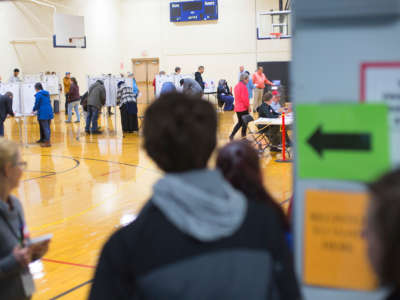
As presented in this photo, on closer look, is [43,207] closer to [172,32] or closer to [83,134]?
[83,134]

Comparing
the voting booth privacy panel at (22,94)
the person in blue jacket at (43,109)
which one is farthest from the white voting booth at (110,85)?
the person in blue jacket at (43,109)

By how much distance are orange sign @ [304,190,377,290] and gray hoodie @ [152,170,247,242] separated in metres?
0.20

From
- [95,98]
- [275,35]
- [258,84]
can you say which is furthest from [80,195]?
[275,35]

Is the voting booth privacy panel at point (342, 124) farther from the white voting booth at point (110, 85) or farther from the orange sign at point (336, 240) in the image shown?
the white voting booth at point (110, 85)

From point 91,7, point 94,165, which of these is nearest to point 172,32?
point 91,7

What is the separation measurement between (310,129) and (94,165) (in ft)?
27.7

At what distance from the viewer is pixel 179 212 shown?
3.81ft

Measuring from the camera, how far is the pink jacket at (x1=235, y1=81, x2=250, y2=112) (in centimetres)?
1112

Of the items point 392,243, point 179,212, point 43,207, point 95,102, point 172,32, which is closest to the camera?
point 392,243

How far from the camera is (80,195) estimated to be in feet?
23.5

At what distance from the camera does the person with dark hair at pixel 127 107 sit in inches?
537

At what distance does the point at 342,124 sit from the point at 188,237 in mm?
446

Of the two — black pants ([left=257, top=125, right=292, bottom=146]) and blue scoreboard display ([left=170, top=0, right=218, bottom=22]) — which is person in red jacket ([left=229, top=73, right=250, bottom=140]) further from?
blue scoreboard display ([left=170, top=0, right=218, bottom=22])

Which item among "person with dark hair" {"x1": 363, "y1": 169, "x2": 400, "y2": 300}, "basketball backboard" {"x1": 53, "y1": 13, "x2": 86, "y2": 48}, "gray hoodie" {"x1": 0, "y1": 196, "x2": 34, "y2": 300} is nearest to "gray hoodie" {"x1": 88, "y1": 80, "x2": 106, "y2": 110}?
"basketball backboard" {"x1": 53, "y1": 13, "x2": 86, "y2": 48}
